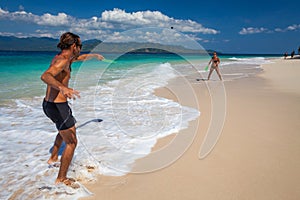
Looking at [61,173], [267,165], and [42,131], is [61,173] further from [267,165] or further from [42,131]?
[267,165]

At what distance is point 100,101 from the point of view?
755cm

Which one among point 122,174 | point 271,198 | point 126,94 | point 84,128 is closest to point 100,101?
point 126,94

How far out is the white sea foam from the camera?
283cm

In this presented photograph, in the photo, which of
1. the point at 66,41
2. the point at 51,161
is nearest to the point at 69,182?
the point at 51,161

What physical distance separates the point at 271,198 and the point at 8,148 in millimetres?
Answer: 4070

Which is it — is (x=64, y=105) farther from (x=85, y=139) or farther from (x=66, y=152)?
(x=85, y=139)

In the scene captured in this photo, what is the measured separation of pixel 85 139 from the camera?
167 inches

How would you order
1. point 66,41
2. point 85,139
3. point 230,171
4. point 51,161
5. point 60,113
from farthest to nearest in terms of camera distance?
point 85,139 → point 51,161 → point 230,171 → point 60,113 → point 66,41

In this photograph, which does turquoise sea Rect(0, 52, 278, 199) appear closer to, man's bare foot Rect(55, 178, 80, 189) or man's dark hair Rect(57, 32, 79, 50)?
man's bare foot Rect(55, 178, 80, 189)

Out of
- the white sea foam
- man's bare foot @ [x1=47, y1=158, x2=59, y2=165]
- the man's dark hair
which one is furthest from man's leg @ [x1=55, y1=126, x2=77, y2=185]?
the man's dark hair

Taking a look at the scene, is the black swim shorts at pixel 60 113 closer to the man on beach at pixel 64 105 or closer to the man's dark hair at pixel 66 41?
the man on beach at pixel 64 105

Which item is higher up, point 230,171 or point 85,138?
point 230,171

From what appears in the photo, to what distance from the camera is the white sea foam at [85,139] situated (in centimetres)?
283

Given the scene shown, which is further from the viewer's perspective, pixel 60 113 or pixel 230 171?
pixel 230 171
